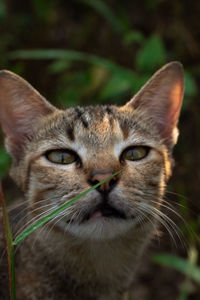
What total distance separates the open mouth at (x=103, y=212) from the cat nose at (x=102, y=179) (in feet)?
0.34

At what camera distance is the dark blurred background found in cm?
444

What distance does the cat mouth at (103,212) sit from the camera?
2402 mm

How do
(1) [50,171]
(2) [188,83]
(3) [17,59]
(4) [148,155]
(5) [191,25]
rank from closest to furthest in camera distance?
(1) [50,171] → (4) [148,155] → (2) [188,83] → (5) [191,25] → (3) [17,59]

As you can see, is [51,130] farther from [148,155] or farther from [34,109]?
[148,155]

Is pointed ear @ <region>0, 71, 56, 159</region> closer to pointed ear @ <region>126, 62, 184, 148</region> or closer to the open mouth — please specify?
pointed ear @ <region>126, 62, 184, 148</region>

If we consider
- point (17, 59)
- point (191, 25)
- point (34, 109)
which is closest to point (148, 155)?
point (34, 109)

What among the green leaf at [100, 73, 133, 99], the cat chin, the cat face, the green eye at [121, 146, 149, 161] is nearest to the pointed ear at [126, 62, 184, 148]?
the cat face

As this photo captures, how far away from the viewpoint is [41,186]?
2.67m

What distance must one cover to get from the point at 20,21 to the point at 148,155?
4202 mm

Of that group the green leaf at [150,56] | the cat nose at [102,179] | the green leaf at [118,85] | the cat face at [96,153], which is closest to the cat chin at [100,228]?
the cat face at [96,153]

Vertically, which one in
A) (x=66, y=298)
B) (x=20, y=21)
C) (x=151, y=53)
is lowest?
(x=66, y=298)

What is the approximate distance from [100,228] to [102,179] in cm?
32

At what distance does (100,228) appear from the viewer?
248 centimetres

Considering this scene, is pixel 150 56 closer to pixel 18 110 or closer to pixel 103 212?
pixel 18 110
